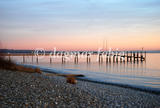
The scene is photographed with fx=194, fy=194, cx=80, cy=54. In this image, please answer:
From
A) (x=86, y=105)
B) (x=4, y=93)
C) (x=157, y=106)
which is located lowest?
(x=157, y=106)

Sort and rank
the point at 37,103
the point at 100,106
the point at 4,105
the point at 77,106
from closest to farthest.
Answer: the point at 4,105
the point at 37,103
the point at 77,106
the point at 100,106

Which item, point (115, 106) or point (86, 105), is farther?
point (115, 106)

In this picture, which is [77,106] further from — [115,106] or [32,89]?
[32,89]

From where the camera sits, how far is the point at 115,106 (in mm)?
9766

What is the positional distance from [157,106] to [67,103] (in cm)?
577

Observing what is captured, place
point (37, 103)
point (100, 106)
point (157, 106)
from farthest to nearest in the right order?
point (157, 106) < point (100, 106) < point (37, 103)

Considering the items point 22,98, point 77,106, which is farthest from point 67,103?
point 22,98

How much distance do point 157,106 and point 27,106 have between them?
7.68 m

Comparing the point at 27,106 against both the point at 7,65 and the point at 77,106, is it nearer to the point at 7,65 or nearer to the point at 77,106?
the point at 77,106

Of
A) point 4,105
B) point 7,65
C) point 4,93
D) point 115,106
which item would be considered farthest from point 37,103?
point 7,65

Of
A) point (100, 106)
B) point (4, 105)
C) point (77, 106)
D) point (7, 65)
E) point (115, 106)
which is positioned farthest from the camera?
point (7, 65)

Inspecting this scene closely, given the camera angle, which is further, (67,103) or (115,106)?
(115,106)

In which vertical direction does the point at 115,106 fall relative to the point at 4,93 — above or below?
below

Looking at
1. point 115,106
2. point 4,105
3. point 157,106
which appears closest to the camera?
point 4,105
